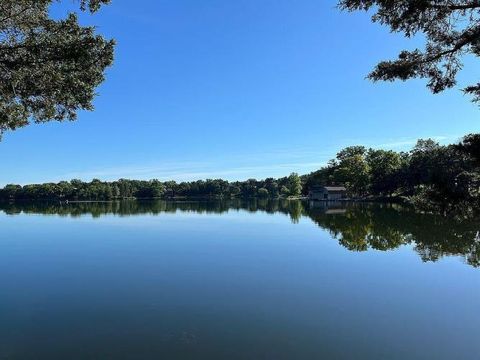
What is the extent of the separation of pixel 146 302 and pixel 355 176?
251ft

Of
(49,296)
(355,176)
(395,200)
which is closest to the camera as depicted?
(49,296)

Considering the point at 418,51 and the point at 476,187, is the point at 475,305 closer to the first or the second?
the point at 476,187

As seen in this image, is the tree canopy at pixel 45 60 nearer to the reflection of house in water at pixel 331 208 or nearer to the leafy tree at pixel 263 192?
the reflection of house in water at pixel 331 208

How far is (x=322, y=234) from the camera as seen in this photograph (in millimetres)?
31938

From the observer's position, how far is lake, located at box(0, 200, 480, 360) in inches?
368

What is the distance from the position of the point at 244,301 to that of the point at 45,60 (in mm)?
9008

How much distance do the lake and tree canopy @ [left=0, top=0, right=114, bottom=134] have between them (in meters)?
6.28

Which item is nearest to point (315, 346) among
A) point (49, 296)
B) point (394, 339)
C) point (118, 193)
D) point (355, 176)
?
point (394, 339)

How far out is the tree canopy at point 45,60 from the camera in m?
9.60

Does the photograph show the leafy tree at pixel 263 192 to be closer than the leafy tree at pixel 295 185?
No

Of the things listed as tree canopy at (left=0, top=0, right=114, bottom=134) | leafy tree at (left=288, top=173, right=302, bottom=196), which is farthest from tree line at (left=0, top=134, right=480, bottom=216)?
tree canopy at (left=0, top=0, right=114, bottom=134)

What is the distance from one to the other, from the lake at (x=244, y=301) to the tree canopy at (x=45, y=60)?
6282 millimetres

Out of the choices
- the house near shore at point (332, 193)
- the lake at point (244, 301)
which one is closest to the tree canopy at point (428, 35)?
the lake at point (244, 301)

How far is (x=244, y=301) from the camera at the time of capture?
12.9 m
